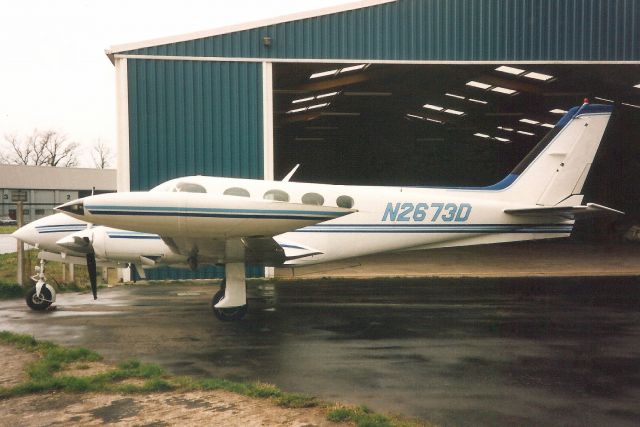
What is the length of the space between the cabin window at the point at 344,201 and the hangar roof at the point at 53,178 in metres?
60.5

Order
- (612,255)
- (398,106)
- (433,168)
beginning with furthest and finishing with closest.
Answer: (433,168) < (398,106) < (612,255)

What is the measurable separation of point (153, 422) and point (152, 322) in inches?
189

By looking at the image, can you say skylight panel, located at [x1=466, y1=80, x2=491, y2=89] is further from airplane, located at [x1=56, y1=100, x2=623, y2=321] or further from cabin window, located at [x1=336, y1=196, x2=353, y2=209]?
cabin window, located at [x1=336, y1=196, x2=353, y2=209]

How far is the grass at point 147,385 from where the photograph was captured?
507 centimetres

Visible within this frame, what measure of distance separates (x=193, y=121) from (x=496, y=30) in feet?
27.6

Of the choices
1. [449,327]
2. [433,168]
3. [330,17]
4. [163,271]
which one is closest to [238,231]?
[449,327]

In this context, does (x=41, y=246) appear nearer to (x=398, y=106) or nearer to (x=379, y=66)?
(x=379, y=66)

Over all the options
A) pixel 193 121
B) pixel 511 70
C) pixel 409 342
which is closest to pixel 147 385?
pixel 409 342

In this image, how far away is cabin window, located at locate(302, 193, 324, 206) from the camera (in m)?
10.6

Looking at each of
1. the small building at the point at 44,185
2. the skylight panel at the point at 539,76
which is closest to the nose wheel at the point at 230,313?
the skylight panel at the point at 539,76

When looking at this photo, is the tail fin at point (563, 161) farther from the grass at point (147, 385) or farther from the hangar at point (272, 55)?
the grass at point (147, 385)

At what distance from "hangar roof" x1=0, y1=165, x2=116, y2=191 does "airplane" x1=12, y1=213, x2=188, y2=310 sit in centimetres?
5792

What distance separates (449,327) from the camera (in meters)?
9.13

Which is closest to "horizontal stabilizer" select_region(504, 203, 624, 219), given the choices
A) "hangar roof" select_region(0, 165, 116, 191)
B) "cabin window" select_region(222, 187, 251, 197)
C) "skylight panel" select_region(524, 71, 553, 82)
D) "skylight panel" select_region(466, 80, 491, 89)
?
"cabin window" select_region(222, 187, 251, 197)
